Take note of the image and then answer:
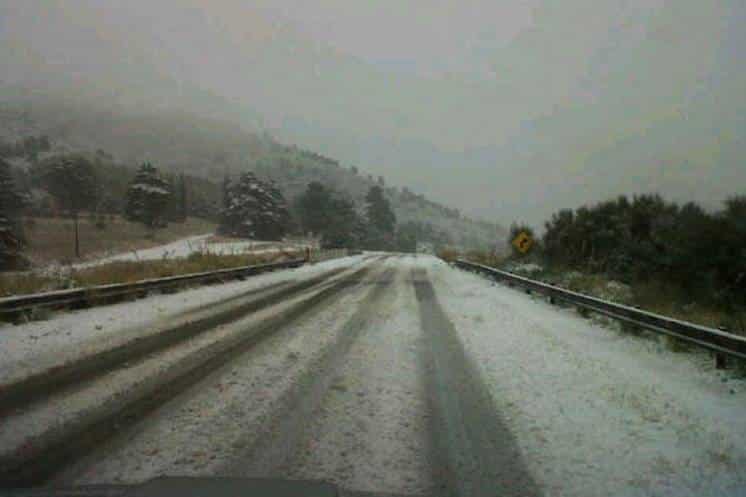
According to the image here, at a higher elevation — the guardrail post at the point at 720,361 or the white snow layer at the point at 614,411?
the guardrail post at the point at 720,361

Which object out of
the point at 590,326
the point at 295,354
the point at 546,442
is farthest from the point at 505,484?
the point at 590,326

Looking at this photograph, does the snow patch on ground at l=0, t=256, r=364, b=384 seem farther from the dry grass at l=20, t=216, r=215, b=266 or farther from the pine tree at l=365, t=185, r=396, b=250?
the pine tree at l=365, t=185, r=396, b=250

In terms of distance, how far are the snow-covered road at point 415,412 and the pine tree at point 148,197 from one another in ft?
204

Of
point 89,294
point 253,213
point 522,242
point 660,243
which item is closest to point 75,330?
point 89,294

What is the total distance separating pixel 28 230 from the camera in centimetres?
5544

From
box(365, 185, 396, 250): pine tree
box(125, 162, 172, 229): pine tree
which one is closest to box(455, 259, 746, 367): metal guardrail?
box(125, 162, 172, 229): pine tree

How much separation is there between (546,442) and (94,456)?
3.44 m

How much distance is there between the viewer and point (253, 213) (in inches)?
2906

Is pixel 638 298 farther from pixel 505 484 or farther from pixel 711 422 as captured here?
pixel 505 484

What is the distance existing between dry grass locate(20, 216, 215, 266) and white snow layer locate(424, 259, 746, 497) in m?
47.7

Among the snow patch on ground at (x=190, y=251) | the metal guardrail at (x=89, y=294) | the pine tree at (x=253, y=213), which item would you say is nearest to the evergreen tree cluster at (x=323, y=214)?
the pine tree at (x=253, y=213)

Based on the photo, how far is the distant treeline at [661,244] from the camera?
10.9m

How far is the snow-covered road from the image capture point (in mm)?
3291

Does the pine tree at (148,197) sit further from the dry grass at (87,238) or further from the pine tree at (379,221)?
the pine tree at (379,221)
